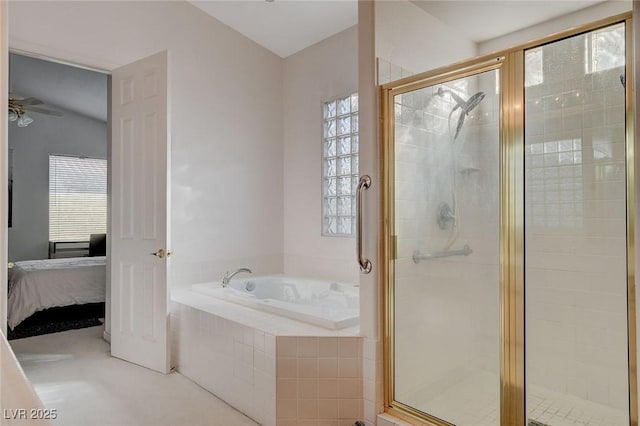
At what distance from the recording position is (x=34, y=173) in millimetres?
6109

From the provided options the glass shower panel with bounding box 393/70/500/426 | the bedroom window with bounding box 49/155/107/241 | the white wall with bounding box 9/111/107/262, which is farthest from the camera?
the bedroom window with bounding box 49/155/107/241

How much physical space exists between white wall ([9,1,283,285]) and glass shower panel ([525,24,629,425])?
2655 mm

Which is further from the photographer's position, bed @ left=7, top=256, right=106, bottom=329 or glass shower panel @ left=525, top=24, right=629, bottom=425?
bed @ left=7, top=256, right=106, bottom=329

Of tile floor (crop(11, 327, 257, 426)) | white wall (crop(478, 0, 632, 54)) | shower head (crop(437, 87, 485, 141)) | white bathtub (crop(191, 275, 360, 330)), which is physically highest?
white wall (crop(478, 0, 632, 54))

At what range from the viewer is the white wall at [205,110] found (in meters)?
3.13

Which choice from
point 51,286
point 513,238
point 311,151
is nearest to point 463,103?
point 513,238

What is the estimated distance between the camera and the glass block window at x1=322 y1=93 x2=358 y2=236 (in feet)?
11.9

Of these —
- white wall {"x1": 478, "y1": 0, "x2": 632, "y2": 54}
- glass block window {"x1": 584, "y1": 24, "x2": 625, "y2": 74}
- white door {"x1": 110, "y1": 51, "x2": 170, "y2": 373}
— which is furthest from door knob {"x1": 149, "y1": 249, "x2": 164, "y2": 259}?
glass block window {"x1": 584, "y1": 24, "x2": 625, "y2": 74}

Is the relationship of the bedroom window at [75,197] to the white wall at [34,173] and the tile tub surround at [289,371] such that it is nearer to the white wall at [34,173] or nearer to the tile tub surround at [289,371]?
the white wall at [34,173]

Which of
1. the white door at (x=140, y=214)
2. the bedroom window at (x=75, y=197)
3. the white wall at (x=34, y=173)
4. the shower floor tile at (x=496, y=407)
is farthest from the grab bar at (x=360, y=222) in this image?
the bedroom window at (x=75, y=197)

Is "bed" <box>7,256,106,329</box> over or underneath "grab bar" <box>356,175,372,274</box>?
underneath

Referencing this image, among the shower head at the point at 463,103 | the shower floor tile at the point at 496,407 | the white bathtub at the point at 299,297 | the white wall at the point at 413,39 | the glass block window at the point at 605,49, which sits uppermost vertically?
the white wall at the point at 413,39

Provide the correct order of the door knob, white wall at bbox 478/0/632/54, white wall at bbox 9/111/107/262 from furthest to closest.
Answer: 1. white wall at bbox 9/111/107/262
2. the door knob
3. white wall at bbox 478/0/632/54

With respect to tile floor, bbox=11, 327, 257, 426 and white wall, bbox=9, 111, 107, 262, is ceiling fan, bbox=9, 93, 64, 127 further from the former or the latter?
tile floor, bbox=11, 327, 257, 426
